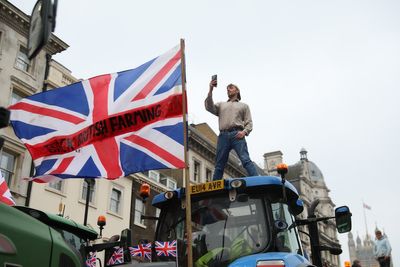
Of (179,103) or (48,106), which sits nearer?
(179,103)

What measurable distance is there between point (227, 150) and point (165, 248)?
2162 mm

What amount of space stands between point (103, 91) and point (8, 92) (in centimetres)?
1475

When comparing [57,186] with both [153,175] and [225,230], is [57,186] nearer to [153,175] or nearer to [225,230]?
[153,175]

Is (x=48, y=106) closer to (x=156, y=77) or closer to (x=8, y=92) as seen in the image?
(x=156, y=77)

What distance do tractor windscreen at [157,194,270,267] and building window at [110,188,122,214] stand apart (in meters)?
19.0

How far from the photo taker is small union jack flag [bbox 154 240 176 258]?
532 cm

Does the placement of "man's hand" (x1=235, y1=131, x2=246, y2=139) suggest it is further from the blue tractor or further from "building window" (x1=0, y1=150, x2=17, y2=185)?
"building window" (x1=0, y1=150, x2=17, y2=185)

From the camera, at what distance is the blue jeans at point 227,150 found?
6.86 meters

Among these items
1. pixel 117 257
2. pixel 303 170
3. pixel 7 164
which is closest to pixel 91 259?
pixel 117 257

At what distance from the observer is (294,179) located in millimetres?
63562

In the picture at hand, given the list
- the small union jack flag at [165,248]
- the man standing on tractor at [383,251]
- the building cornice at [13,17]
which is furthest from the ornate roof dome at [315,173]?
the small union jack flag at [165,248]

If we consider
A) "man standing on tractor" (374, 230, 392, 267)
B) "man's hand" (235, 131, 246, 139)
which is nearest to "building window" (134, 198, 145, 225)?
"man standing on tractor" (374, 230, 392, 267)

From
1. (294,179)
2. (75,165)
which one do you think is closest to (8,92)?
(75,165)

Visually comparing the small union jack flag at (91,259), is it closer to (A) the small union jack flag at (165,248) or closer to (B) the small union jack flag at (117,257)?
(B) the small union jack flag at (117,257)
